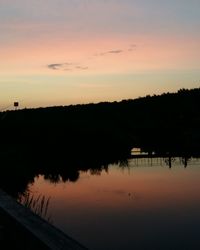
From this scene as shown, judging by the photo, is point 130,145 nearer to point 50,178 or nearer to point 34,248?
point 50,178

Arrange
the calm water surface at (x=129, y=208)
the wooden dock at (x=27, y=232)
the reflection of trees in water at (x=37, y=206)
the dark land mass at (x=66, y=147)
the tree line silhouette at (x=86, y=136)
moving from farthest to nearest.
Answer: the tree line silhouette at (x=86, y=136) < the dark land mass at (x=66, y=147) < the calm water surface at (x=129, y=208) < the reflection of trees in water at (x=37, y=206) < the wooden dock at (x=27, y=232)

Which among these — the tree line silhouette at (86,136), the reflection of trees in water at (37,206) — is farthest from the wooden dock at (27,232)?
the tree line silhouette at (86,136)

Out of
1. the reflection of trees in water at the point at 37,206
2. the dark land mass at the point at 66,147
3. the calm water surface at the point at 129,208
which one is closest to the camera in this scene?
the reflection of trees in water at the point at 37,206

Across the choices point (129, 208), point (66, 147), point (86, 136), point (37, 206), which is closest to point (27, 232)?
point (37, 206)

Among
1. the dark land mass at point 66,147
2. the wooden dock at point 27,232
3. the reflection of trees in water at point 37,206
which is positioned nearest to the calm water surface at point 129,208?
the reflection of trees in water at point 37,206

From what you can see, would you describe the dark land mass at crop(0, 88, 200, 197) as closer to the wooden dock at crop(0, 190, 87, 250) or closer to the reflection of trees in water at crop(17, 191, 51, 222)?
the reflection of trees in water at crop(17, 191, 51, 222)

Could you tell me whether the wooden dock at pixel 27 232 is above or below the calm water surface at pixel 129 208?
above

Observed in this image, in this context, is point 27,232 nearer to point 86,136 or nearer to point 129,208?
point 129,208

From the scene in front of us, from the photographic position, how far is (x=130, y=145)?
1788 inches

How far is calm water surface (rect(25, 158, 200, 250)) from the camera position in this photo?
13.4m

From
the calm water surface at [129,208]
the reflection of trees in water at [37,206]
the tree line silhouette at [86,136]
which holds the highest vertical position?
the tree line silhouette at [86,136]

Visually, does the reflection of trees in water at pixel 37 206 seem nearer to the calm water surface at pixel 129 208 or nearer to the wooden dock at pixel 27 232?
the calm water surface at pixel 129 208

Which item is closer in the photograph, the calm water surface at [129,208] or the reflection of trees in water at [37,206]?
the reflection of trees in water at [37,206]

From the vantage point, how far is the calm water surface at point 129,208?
43.9 feet
